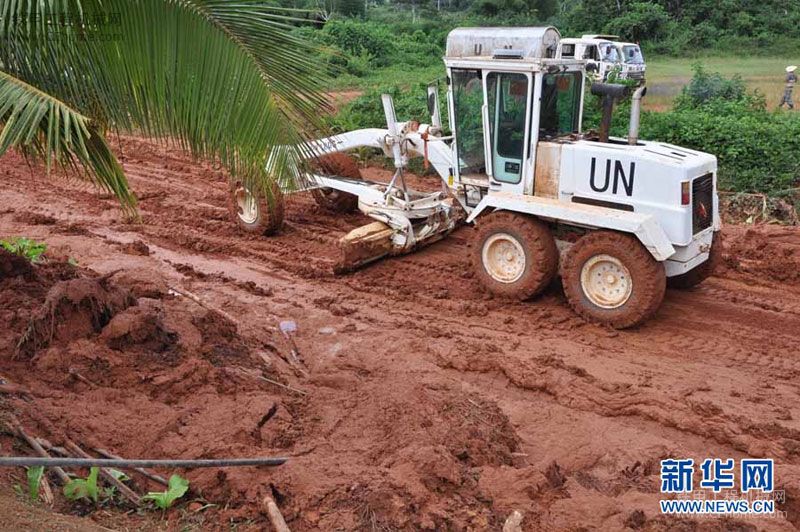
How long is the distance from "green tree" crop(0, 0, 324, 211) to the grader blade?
13.6ft

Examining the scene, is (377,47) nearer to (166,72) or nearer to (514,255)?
(514,255)

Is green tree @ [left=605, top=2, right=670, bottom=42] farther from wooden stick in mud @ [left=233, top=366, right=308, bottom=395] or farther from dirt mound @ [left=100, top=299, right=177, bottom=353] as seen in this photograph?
dirt mound @ [left=100, top=299, right=177, bottom=353]

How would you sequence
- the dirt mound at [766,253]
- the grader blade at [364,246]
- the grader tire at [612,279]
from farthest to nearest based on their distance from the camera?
1. the grader blade at [364,246]
2. the dirt mound at [766,253]
3. the grader tire at [612,279]

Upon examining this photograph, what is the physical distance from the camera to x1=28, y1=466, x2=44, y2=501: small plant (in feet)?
13.3

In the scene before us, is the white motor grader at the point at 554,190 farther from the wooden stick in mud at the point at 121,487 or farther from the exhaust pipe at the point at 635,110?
the wooden stick in mud at the point at 121,487

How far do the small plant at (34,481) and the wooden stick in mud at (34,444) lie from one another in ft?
0.49

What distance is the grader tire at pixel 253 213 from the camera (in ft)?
33.0

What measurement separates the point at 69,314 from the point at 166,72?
98.3 inches

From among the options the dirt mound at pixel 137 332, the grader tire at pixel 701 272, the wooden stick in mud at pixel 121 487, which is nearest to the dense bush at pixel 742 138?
the grader tire at pixel 701 272

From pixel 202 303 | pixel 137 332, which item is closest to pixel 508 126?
pixel 202 303

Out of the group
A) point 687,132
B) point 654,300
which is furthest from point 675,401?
point 687,132

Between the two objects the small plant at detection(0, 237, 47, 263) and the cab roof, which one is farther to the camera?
the cab roof

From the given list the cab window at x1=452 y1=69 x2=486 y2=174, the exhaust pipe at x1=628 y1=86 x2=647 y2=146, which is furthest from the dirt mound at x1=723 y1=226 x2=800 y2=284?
the cab window at x1=452 y1=69 x2=486 y2=174

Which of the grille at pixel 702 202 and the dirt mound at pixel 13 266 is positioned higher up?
the grille at pixel 702 202
